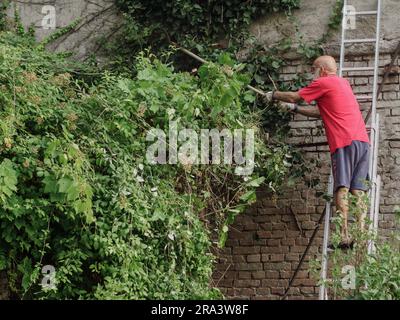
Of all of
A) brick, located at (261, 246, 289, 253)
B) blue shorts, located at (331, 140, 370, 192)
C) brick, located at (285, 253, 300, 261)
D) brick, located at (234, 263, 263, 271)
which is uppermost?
blue shorts, located at (331, 140, 370, 192)

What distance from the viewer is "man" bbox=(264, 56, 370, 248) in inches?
335

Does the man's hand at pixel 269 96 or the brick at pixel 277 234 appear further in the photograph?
the brick at pixel 277 234

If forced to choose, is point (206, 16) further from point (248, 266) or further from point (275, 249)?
point (248, 266)

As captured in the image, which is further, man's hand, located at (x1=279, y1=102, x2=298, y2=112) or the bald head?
man's hand, located at (x1=279, y1=102, x2=298, y2=112)

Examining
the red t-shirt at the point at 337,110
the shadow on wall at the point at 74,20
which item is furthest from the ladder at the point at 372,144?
the shadow on wall at the point at 74,20

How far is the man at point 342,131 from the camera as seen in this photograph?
8.50 m

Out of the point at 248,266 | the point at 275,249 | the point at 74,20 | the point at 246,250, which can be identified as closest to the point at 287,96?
the point at 275,249

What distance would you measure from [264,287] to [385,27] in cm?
272

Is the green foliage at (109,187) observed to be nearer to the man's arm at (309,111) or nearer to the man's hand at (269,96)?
the man's hand at (269,96)

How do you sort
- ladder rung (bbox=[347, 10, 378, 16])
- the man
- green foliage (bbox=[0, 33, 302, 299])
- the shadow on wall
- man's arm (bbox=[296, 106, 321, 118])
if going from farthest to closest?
the shadow on wall, ladder rung (bbox=[347, 10, 378, 16]), man's arm (bbox=[296, 106, 321, 118]), the man, green foliage (bbox=[0, 33, 302, 299])

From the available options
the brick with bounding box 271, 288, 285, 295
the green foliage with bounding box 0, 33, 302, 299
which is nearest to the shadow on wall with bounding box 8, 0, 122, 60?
the green foliage with bounding box 0, 33, 302, 299

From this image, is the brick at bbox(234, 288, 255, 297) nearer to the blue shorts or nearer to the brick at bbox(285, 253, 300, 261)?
the brick at bbox(285, 253, 300, 261)

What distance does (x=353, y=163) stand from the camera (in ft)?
28.1

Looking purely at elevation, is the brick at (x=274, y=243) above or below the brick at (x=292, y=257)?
above
